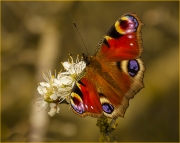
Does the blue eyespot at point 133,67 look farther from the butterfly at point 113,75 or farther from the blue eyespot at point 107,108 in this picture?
the blue eyespot at point 107,108

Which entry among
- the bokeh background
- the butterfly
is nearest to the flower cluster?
the butterfly

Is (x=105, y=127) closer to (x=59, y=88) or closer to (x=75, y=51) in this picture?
(x=59, y=88)

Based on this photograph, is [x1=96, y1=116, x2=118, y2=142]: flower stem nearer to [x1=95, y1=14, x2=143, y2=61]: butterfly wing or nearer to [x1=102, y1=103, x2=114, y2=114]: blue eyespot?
[x1=102, y1=103, x2=114, y2=114]: blue eyespot

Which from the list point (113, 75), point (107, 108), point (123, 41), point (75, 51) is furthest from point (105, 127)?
point (75, 51)

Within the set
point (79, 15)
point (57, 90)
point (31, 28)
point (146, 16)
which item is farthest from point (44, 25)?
point (57, 90)

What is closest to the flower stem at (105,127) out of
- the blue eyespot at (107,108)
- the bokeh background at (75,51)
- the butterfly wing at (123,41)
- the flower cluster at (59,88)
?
the blue eyespot at (107,108)

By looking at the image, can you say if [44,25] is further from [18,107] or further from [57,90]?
[57,90]
